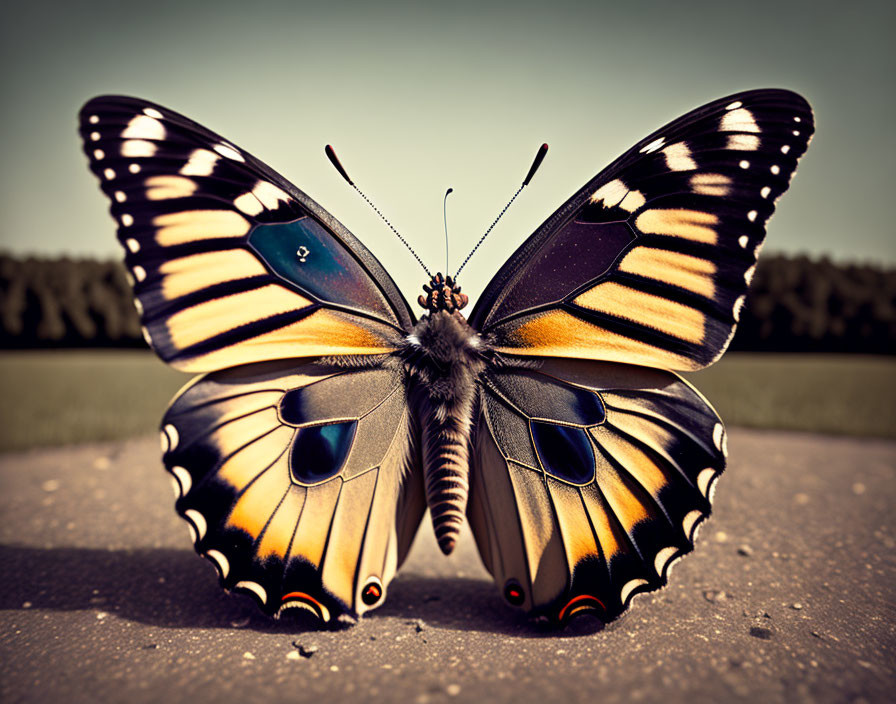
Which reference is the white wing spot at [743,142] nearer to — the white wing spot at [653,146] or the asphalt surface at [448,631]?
the white wing spot at [653,146]

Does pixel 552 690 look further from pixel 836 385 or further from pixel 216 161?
pixel 836 385

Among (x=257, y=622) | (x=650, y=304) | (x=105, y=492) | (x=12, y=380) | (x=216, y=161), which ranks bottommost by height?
(x=12, y=380)

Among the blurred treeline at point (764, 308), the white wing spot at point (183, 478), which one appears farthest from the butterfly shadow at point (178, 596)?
the blurred treeline at point (764, 308)

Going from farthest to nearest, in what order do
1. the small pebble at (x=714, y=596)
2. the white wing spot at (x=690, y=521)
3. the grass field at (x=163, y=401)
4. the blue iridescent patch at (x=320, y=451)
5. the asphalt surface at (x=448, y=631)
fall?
1. the grass field at (x=163, y=401)
2. the small pebble at (x=714, y=596)
3. the blue iridescent patch at (x=320, y=451)
4. the white wing spot at (x=690, y=521)
5. the asphalt surface at (x=448, y=631)

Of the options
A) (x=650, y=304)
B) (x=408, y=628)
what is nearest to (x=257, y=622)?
(x=408, y=628)

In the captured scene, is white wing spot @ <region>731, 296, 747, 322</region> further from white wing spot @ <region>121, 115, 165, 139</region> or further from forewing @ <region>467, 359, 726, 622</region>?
white wing spot @ <region>121, 115, 165, 139</region>
